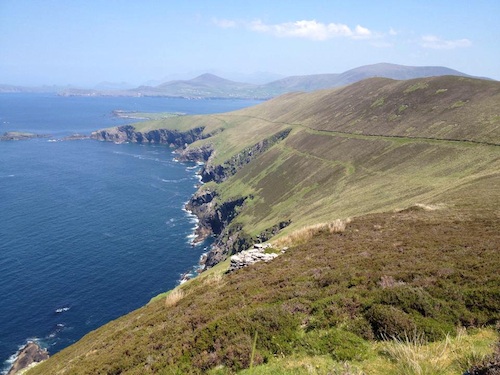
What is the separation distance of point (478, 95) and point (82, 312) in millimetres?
132683

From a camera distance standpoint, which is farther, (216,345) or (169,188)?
(169,188)

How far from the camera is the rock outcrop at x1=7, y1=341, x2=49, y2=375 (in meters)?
62.4

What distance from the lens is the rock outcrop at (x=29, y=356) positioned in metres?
→ 62.4

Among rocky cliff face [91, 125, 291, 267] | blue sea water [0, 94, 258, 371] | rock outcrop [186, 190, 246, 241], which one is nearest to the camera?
blue sea water [0, 94, 258, 371]

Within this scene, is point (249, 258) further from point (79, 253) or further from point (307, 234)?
point (79, 253)

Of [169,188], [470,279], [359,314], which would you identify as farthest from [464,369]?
[169,188]

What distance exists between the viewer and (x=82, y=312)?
268 feet

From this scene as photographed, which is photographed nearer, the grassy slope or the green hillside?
the green hillside

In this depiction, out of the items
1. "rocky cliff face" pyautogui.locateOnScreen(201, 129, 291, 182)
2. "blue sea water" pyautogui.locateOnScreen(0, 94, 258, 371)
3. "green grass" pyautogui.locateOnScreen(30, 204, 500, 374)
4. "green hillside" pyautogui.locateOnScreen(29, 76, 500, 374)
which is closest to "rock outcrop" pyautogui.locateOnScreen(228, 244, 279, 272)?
"green hillside" pyautogui.locateOnScreen(29, 76, 500, 374)

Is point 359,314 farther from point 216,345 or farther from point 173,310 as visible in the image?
point 173,310

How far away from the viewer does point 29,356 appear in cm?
6419

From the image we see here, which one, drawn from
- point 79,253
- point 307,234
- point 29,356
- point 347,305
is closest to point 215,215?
point 79,253

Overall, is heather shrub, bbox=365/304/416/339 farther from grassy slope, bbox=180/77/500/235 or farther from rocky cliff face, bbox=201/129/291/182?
rocky cliff face, bbox=201/129/291/182

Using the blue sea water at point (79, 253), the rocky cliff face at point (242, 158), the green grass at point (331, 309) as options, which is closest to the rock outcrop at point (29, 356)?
the blue sea water at point (79, 253)
